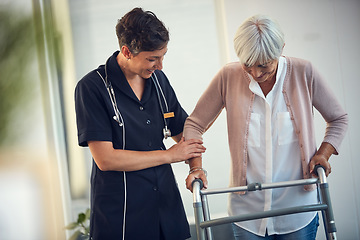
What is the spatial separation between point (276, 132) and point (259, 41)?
37 cm

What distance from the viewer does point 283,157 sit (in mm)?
1962

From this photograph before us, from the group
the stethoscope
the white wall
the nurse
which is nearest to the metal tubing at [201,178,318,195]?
the nurse

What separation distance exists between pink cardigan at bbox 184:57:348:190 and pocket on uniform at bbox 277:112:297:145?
0.07ft

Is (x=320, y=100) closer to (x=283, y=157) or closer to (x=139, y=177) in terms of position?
(x=283, y=157)

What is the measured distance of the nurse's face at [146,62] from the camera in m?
1.95

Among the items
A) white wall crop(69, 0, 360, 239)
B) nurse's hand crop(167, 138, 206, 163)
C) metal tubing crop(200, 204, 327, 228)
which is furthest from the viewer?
white wall crop(69, 0, 360, 239)

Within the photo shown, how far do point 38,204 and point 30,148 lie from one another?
40cm

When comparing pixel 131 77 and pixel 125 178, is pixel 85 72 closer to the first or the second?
pixel 131 77

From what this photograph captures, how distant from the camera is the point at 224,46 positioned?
3.35 meters

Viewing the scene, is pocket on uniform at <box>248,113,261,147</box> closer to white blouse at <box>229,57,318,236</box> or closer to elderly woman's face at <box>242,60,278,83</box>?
white blouse at <box>229,57,318,236</box>

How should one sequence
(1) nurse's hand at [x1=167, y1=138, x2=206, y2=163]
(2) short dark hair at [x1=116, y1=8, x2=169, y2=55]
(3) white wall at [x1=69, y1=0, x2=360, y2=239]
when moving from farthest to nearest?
(3) white wall at [x1=69, y1=0, x2=360, y2=239] → (1) nurse's hand at [x1=167, y1=138, x2=206, y2=163] → (2) short dark hair at [x1=116, y1=8, x2=169, y2=55]

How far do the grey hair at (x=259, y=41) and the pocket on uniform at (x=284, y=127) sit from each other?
9.7 inches

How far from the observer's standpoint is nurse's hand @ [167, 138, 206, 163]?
79.4 inches

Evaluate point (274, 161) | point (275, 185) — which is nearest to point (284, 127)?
point (274, 161)
